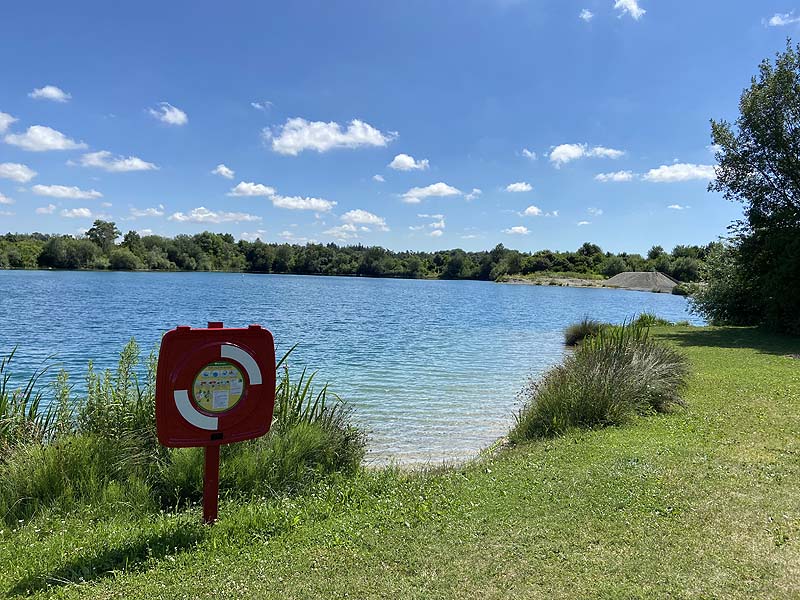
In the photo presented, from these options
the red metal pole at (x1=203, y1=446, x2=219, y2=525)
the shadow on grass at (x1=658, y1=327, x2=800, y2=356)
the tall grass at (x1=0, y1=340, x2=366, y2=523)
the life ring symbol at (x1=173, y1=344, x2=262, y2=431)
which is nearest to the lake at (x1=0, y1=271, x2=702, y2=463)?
the tall grass at (x1=0, y1=340, x2=366, y2=523)

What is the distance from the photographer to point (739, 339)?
66.6ft

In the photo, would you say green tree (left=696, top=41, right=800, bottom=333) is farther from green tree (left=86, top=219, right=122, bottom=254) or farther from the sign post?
green tree (left=86, top=219, right=122, bottom=254)

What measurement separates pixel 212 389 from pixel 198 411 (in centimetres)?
20

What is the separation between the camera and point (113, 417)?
6.14 metres

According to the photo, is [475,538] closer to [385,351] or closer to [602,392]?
[602,392]

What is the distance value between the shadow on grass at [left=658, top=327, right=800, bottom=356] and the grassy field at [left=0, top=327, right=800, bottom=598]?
13405mm

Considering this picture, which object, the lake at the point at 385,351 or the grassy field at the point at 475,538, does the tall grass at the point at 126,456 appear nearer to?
the grassy field at the point at 475,538

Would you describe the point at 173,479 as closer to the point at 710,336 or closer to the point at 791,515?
the point at 791,515

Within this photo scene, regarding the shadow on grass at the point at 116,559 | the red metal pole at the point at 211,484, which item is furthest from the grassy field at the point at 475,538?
the red metal pole at the point at 211,484

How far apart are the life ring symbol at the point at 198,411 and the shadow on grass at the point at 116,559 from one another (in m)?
0.88

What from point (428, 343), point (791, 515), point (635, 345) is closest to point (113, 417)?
point (791, 515)

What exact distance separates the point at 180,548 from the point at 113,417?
2732 mm

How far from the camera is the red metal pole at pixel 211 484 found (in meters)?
4.50

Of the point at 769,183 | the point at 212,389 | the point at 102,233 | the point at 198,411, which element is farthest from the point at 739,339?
the point at 102,233
